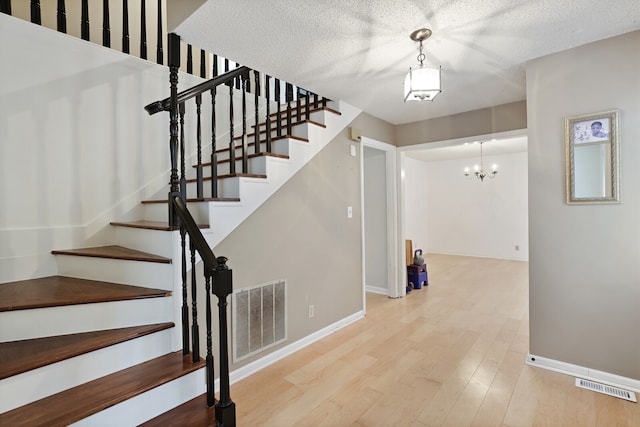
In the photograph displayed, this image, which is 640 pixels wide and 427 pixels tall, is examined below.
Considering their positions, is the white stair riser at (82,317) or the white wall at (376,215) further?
the white wall at (376,215)

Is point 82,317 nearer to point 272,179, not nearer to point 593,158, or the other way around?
point 272,179

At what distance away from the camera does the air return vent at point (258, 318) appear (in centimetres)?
234

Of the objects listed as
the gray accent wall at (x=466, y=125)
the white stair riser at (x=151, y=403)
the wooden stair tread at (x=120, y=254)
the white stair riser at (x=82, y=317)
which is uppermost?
the gray accent wall at (x=466, y=125)

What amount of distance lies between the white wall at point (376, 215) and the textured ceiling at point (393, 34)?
5.31 ft

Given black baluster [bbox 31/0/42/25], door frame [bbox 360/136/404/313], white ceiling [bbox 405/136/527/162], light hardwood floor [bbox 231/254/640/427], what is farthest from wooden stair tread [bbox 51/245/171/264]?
white ceiling [bbox 405/136/527/162]

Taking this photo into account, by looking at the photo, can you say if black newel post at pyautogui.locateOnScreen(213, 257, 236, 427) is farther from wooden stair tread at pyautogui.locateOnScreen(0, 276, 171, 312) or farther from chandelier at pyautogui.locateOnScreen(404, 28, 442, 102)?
chandelier at pyautogui.locateOnScreen(404, 28, 442, 102)

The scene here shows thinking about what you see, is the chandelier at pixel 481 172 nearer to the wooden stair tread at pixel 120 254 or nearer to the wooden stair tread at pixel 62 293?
the wooden stair tread at pixel 120 254

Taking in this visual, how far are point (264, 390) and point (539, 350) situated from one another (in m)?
2.17

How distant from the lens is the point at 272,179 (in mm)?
2551

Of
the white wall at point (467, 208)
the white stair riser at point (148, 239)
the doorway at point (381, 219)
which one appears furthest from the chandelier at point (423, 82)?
the white wall at point (467, 208)

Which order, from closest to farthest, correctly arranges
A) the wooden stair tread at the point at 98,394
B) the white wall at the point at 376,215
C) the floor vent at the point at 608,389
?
the wooden stair tread at the point at 98,394 < the floor vent at the point at 608,389 < the white wall at the point at 376,215

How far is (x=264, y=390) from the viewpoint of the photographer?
85.6 inches

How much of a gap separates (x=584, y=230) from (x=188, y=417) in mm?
2789

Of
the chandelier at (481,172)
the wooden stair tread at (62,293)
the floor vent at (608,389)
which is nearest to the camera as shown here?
the wooden stair tread at (62,293)
